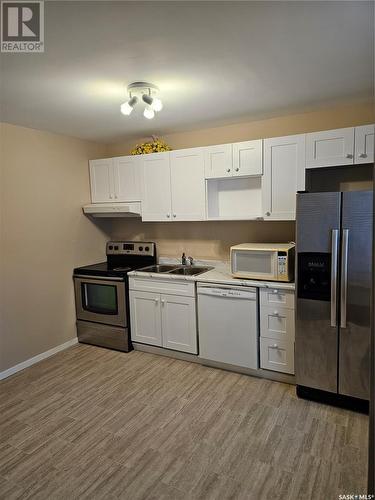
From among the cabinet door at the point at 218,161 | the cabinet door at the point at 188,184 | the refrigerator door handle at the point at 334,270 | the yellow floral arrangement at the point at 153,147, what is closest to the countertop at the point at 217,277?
the refrigerator door handle at the point at 334,270

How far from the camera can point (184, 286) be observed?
11.1 ft

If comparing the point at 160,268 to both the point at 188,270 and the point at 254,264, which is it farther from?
the point at 254,264

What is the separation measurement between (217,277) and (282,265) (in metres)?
0.68

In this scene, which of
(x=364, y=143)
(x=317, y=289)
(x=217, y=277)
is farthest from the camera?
(x=217, y=277)

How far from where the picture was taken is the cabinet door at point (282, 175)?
2.96m

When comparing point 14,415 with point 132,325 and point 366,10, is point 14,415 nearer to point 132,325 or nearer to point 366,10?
point 132,325

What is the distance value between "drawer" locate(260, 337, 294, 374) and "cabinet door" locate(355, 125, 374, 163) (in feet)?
5.58

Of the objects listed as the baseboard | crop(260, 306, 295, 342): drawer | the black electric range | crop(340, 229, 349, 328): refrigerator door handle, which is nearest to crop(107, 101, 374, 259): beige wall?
the black electric range

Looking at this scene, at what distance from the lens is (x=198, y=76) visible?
2.25m

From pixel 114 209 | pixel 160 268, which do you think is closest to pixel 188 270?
pixel 160 268

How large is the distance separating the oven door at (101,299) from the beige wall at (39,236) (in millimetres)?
130

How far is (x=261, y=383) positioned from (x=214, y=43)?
2.74 meters

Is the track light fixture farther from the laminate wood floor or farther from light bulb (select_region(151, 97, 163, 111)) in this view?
the laminate wood floor

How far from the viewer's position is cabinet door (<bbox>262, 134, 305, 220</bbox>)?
296 centimetres
